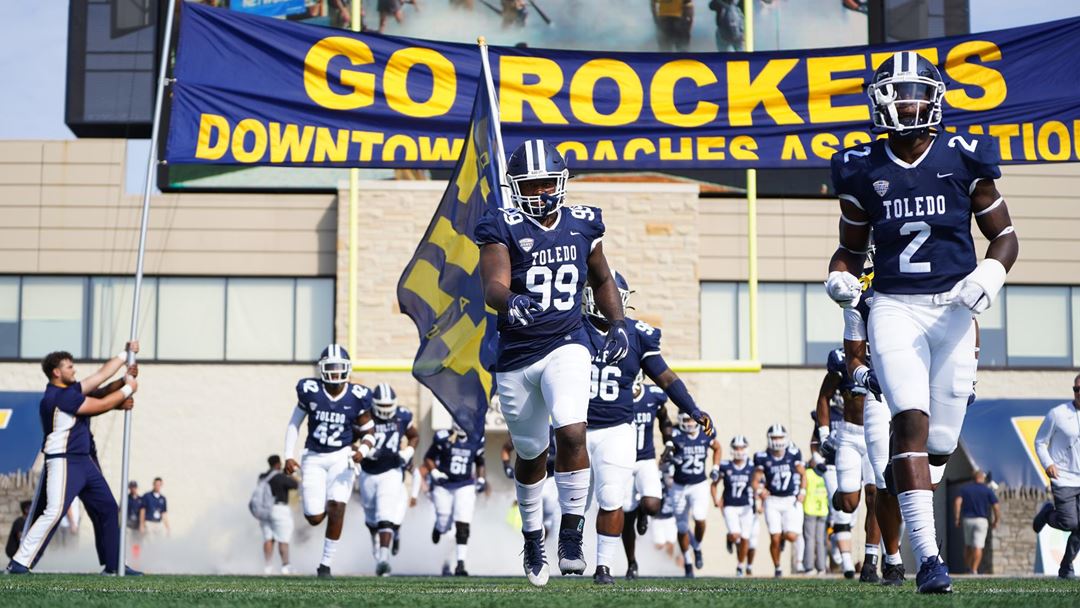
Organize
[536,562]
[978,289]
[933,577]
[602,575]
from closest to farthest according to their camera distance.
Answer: [933,577] → [978,289] → [536,562] → [602,575]

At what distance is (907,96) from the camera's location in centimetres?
678

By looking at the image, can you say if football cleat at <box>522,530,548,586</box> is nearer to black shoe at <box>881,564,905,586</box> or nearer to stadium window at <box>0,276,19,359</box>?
black shoe at <box>881,564,905,586</box>

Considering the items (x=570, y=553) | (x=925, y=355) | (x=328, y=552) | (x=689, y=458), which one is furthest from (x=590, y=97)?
(x=689, y=458)

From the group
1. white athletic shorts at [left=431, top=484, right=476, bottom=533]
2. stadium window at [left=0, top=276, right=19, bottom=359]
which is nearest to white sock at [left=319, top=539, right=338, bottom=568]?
white athletic shorts at [left=431, top=484, right=476, bottom=533]

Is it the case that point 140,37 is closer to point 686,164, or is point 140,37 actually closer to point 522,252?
point 686,164

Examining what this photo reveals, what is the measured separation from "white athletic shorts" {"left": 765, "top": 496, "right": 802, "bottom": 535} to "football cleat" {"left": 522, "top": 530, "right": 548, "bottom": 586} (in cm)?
1541

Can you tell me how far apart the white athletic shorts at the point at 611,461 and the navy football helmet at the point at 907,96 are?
369 cm

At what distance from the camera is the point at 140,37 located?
32.1 metres

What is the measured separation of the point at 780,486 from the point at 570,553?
15.3 meters

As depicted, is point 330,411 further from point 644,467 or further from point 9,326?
point 9,326

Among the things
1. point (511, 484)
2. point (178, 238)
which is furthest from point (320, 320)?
point (511, 484)

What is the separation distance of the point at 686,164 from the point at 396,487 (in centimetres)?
564

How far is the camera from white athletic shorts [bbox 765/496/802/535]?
22.9 meters

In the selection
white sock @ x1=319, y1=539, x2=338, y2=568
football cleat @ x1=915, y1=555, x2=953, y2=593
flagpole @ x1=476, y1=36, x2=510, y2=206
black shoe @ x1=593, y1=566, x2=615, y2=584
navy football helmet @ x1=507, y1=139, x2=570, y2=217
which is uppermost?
flagpole @ x1=476, y1=36, x2=510, y2=206
